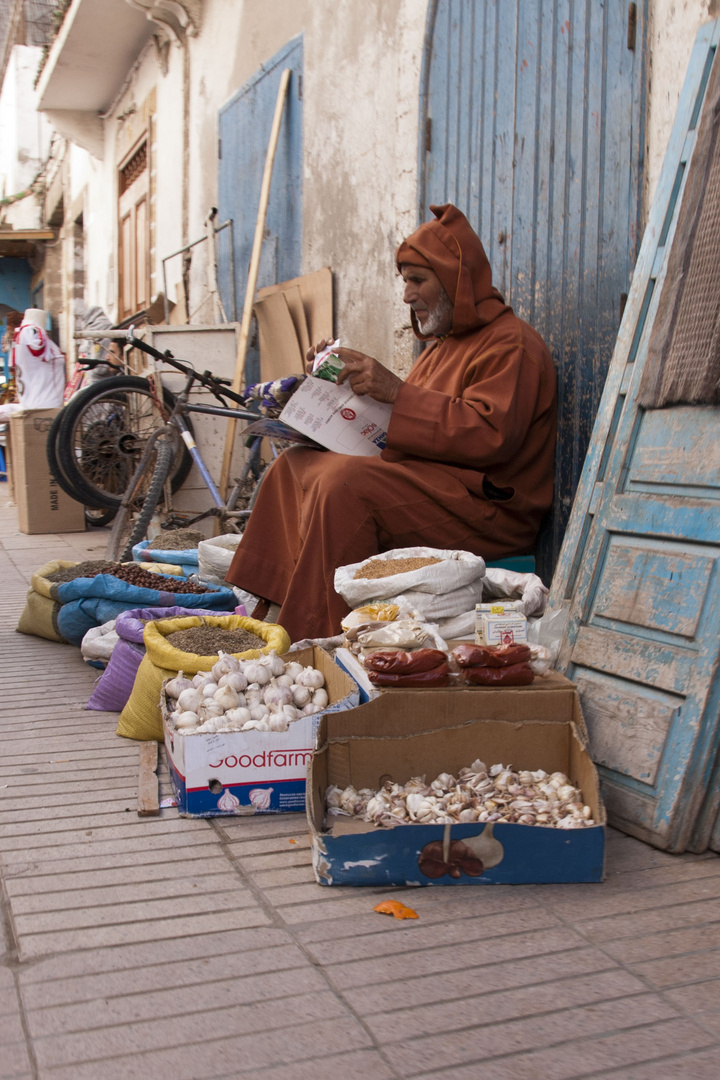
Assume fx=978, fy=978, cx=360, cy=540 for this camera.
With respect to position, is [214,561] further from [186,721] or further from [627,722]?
[627,722]

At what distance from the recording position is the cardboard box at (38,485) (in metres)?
7.36

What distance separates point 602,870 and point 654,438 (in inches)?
42.6

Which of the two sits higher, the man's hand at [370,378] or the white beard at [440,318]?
the white beard at [440,318]

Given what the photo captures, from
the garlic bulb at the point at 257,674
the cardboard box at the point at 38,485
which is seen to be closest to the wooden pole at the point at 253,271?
the cardboard box at the point at 38,485

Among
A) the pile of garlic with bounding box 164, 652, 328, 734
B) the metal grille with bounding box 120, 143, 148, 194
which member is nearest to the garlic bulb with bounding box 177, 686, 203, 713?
the pile of garlic with bounding box 164, 652, 328, 734

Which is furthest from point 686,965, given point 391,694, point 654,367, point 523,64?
point 523,64

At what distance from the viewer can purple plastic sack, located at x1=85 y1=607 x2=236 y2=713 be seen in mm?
3049

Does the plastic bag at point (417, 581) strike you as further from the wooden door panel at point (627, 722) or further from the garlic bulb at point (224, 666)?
the wooden door panel at point (627, 722)

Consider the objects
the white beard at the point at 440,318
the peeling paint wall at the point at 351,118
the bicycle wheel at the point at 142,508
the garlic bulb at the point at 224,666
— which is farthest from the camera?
the bicycle wheel at the point at 142,508

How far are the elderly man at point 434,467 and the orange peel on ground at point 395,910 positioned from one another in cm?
136

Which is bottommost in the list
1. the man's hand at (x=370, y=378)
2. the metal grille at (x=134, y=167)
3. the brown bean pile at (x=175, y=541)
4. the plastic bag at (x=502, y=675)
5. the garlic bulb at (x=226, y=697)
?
the brown bean pile at (x=175, y=541)

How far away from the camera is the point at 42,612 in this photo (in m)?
4.08

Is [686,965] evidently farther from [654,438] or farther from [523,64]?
[523,64]

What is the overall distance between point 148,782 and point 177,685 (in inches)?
9.9
